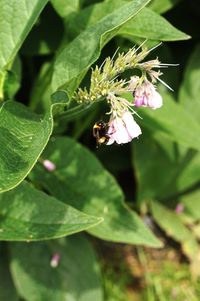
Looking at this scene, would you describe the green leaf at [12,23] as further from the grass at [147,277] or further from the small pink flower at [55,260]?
the grass at [147,277]

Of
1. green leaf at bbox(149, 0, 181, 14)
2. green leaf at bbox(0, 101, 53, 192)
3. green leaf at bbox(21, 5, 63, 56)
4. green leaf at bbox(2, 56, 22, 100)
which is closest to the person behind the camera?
green leaf at bbox(0, 101, 53, 192)

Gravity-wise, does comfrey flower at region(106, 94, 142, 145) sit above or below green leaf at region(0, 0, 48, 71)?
below

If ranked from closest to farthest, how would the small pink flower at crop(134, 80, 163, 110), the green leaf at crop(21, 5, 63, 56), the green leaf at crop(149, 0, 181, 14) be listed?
the small pink flower at crop(134, 80, 163, 110), the green leaf at crop(149, 0, 181, 14), the green leaf at crop(21, 5, 63, 56)

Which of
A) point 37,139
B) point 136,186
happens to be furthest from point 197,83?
point 37,139

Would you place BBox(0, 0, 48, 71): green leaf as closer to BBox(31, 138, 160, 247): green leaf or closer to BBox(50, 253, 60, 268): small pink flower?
BBox(31, 138, 160, 247): green leaf

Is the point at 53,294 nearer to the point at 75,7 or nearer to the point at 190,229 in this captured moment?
the point at 190,229

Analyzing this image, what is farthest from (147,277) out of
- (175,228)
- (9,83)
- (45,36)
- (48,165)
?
(9,83)

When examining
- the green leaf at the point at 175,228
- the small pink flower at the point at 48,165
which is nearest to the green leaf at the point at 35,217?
the small pink flower at the point at 48,165

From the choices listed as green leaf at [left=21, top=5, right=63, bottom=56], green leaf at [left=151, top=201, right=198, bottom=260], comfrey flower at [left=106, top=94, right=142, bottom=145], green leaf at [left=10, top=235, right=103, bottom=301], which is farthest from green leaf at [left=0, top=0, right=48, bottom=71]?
green leaf at [left=151, top=201, right=198, bottom=260]
